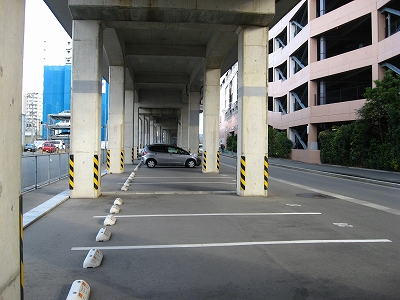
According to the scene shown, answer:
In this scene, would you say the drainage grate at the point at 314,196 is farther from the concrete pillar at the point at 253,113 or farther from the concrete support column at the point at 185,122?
the concrete support column at the point at 185,122

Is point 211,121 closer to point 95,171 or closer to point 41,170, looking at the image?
point 41,170

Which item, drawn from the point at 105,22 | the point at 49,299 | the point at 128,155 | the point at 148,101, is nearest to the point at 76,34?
the point at 105,22

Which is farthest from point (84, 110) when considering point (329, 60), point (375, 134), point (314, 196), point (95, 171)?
point (329, 60)

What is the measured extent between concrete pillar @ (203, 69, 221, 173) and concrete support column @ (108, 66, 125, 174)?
5.02m

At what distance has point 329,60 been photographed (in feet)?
114

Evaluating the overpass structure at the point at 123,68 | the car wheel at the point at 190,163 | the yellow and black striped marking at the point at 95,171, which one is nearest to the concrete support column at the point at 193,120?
the overpass structure at the point at 123,68

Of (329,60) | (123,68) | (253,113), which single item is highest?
(329,60)

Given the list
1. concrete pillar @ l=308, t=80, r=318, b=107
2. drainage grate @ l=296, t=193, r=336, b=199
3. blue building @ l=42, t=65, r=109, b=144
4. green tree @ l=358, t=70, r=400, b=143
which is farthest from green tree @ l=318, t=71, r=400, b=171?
blue building @ l=42, t=65, r=109, b=144

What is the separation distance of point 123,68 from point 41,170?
10025mm

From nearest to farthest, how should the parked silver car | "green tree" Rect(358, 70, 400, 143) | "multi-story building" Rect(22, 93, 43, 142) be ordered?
"green tree" Rect(358, 70, 400, 143) < the parked silver car < "multi-story building" Rect(22, 93, 43, 142)

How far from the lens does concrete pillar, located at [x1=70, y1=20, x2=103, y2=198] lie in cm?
1232

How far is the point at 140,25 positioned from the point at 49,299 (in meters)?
11.2

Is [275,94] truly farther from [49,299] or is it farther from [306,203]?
[49,299]

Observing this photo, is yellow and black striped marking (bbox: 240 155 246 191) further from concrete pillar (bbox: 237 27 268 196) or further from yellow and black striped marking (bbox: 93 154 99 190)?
yellow and black striped marking (bbox: 93 154 99 190)
